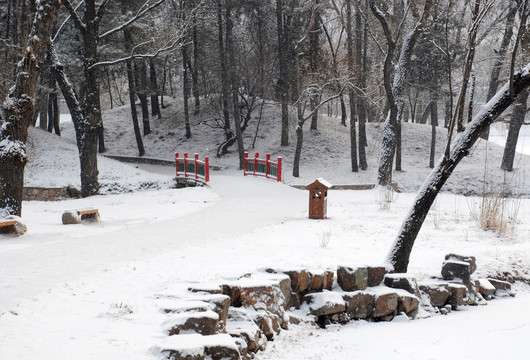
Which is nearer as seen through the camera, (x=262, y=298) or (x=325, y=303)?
(x=262, y=298)

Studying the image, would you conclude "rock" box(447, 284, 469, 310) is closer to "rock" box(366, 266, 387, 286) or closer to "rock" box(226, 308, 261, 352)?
"rock" box(366, 266, 387, 286)

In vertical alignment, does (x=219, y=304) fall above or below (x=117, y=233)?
above

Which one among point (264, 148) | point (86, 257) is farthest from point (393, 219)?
point (264, 148)

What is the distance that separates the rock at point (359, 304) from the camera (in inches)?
244

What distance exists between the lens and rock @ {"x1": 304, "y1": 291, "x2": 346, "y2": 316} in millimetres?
5938

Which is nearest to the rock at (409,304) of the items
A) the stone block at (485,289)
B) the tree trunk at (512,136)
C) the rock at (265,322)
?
the stone block at (485,289)

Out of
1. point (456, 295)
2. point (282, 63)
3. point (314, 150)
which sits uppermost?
point (282, 63)

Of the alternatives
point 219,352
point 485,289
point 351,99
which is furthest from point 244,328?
point 351,99

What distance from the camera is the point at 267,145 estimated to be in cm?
2794

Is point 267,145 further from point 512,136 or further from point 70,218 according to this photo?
point 70,218

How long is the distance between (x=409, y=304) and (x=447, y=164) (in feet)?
6.98

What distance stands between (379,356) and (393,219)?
658cm

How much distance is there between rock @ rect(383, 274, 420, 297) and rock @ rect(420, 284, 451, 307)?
0.28 meters

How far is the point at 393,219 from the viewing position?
11195mm
